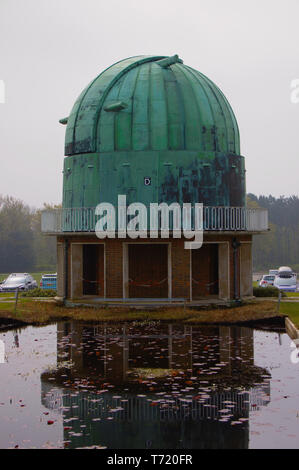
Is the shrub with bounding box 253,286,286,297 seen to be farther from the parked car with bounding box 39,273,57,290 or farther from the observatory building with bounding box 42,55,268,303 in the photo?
the parked car with bounding box 39,273,57,290

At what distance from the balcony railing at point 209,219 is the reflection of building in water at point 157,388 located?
33.7 ft

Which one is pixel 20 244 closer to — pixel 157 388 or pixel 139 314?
pixel 139 314

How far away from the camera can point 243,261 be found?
3591cm

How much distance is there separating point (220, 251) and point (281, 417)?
70.7 ft

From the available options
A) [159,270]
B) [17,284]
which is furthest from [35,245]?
[159,270]

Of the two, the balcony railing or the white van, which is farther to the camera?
the white van

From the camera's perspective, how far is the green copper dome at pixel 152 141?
34062 mm

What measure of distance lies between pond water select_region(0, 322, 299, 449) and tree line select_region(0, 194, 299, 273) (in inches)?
2827

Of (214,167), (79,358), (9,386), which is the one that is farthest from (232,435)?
(214,167)

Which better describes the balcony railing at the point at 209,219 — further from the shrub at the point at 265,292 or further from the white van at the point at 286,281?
the white van at the point at 286,281

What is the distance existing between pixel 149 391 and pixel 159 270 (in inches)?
785

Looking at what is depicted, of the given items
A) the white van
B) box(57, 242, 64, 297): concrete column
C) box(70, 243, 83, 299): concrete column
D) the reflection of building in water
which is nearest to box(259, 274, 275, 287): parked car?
the white van

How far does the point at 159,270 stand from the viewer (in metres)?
35.9

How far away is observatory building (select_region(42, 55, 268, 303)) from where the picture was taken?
3381 cm
